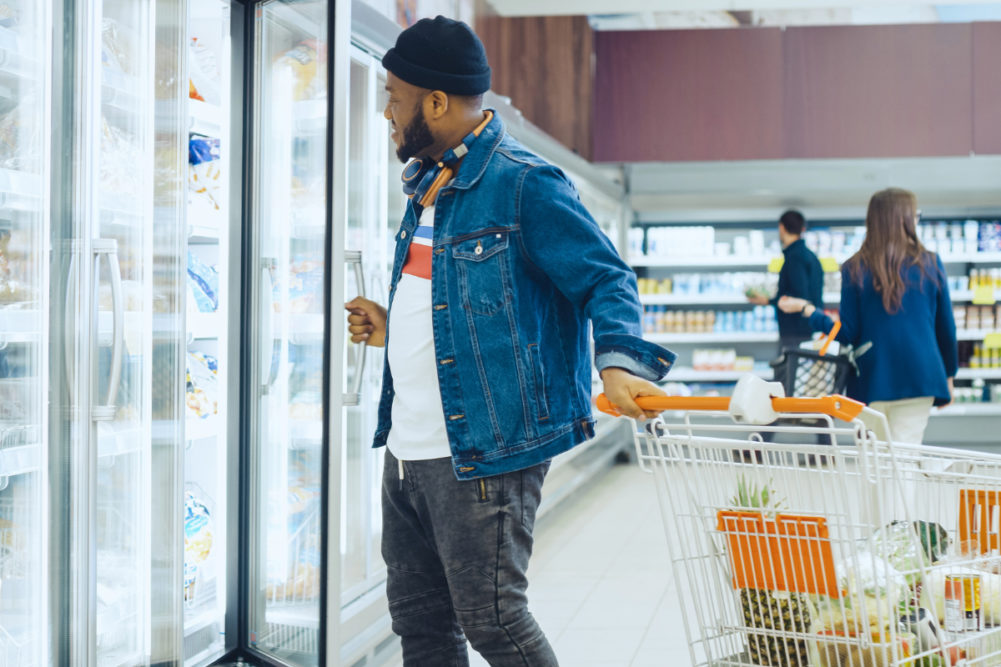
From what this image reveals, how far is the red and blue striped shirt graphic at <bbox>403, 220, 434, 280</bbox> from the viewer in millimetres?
2008

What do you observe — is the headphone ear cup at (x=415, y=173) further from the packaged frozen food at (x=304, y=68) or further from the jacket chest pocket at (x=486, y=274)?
the packaged frozen food at (x=304, y=68)

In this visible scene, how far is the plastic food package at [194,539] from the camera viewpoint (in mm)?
3029

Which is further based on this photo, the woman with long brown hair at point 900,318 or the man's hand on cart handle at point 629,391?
the woman with long brown hair at point 900,318

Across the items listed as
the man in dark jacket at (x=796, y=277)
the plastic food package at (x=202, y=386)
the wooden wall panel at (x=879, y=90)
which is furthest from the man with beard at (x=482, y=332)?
the wooden wall panel at (x=879, y=90)

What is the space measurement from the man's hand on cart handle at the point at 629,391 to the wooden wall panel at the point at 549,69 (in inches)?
212

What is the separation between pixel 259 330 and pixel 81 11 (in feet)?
3.77

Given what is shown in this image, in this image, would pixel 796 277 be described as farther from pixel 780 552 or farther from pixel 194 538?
pixel 780 552

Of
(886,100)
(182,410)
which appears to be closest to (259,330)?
(182,410)

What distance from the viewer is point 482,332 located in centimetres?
190

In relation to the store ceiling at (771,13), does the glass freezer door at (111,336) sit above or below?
below

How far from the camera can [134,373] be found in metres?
2.54

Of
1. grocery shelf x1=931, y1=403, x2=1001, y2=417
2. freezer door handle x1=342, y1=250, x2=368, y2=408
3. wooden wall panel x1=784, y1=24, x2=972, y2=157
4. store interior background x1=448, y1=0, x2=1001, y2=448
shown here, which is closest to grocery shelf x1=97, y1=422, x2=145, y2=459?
freezer door handle x1=342, y1=250, x2=368, y2=408

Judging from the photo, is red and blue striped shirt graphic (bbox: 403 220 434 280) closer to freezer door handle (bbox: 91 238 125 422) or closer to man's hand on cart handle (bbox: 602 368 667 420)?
man's hand on cart handle (bbox: 602 368 667 420)

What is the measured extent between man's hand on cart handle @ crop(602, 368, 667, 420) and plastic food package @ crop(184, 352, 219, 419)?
1.68m
